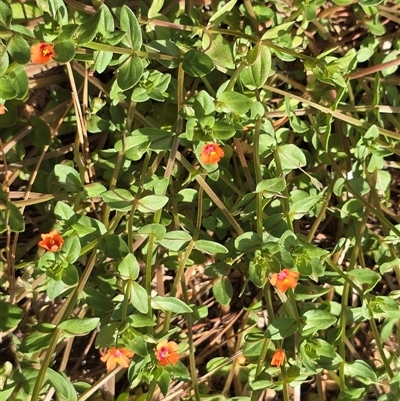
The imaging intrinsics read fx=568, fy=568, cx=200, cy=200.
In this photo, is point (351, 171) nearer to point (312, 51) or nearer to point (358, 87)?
point (358, 87)

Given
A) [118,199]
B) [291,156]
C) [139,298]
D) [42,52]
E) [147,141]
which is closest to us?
[42,52]

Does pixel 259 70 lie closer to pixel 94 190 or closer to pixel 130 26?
pixel 130 26

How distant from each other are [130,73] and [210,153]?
1.18 feet

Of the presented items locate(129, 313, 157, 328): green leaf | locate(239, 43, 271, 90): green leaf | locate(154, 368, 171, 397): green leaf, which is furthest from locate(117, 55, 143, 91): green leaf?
locate(154, 368, 171, 397): green leaf

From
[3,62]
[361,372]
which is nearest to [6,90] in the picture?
[3,62]

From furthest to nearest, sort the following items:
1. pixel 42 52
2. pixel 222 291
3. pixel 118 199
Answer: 1. pixel 222 291
2. pixel 118 199
3. pixel 42 52

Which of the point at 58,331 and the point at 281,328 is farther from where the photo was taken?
the point at 281,328

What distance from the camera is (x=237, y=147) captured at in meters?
2.17

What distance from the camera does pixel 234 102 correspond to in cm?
185

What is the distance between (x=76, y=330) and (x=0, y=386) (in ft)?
1.99

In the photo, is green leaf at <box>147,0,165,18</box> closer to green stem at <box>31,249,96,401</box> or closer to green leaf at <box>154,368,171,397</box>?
green stem at <box>31,249,96,401</box>

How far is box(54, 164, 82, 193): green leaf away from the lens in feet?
6.61

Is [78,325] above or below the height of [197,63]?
below

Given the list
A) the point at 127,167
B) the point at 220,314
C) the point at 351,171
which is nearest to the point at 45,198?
the point at 127,167
